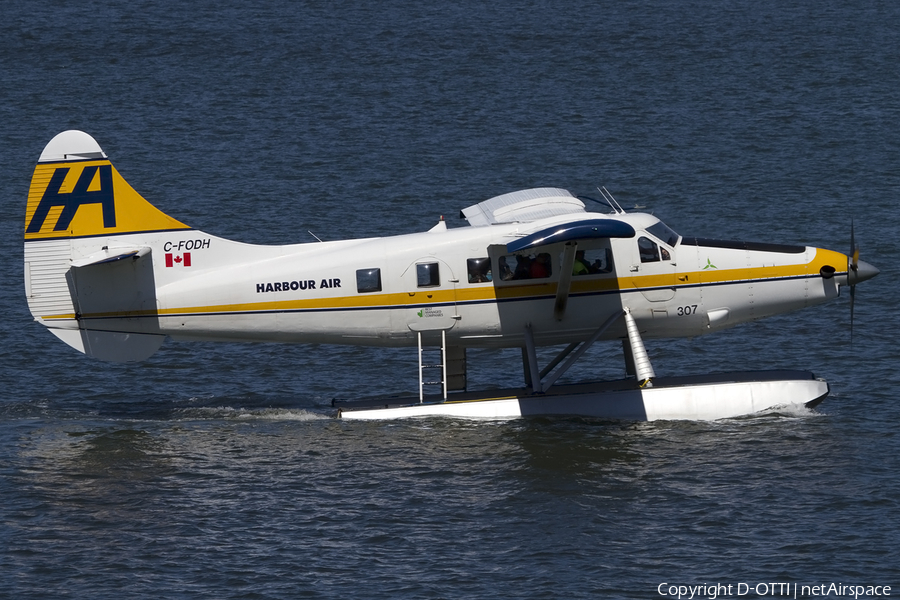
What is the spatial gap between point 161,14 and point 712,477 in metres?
56.0

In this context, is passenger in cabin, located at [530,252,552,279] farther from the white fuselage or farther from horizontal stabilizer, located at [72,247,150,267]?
horizontal stabilizer, located at [72,247,150,267]

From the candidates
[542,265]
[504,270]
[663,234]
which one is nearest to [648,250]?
[663,234]

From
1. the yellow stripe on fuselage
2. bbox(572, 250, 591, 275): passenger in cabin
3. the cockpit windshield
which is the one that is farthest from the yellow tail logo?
the cockpit windshield

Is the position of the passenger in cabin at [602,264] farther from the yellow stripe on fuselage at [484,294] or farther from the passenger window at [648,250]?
the passenger window at [648,250]

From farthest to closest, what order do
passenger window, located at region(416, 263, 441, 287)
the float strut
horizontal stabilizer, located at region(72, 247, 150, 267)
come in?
passenger window, located at region(416, 263, 441, 287) → the float strut → horizontal stabilizer, located at region(72, 247, 150, 267)

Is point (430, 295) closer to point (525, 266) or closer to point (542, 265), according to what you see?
point (525, 266)

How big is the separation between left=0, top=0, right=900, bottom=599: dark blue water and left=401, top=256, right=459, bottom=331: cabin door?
1.84 meters

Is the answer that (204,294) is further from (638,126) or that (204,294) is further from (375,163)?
(638,126)

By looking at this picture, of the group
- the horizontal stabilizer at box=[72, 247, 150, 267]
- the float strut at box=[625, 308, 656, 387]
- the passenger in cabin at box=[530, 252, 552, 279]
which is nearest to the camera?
the horizontal stabilizer at box=[72, 247, 150, 267]

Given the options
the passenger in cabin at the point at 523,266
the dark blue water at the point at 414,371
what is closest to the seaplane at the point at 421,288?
the passenger in cabin at the point at 523,266

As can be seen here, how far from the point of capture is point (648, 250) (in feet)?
74.8

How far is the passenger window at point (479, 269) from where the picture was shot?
2267cm

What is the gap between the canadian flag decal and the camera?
22.7 metres

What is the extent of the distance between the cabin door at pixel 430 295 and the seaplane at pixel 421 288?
24 mm
